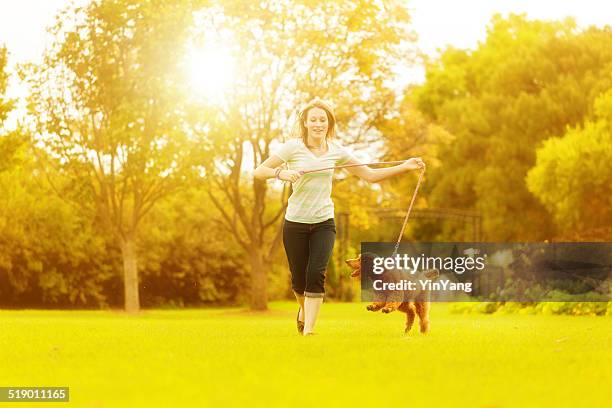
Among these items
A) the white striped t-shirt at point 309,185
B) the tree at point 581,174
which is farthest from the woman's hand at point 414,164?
the tree at point 581,174

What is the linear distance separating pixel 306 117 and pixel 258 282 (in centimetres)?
1759

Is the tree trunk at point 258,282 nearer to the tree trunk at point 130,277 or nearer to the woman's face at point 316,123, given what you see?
the tree trunk at point 130,277

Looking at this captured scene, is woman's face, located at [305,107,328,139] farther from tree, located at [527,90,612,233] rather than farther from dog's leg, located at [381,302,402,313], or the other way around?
tree, located at [527,90,612,233]

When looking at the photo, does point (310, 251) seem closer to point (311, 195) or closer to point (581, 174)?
point (311, 195)

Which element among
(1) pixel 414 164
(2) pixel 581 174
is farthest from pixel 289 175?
(2) pixel 581 174

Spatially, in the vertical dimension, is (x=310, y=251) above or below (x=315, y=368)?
above

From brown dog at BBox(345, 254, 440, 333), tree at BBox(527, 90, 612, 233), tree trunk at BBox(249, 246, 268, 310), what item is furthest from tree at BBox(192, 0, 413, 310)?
brown dog at BBox(345, 254, 440, 333)

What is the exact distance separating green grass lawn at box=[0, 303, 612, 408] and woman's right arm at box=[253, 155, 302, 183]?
1.49 metres

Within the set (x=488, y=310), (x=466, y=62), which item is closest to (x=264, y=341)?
(x=488, y=310)

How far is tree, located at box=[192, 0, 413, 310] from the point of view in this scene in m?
25.5

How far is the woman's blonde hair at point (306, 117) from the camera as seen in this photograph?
960 cm

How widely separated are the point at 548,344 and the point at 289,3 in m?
Answer: 18.0

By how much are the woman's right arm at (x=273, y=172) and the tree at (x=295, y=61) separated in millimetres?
15299

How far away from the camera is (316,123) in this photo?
9.58 m
